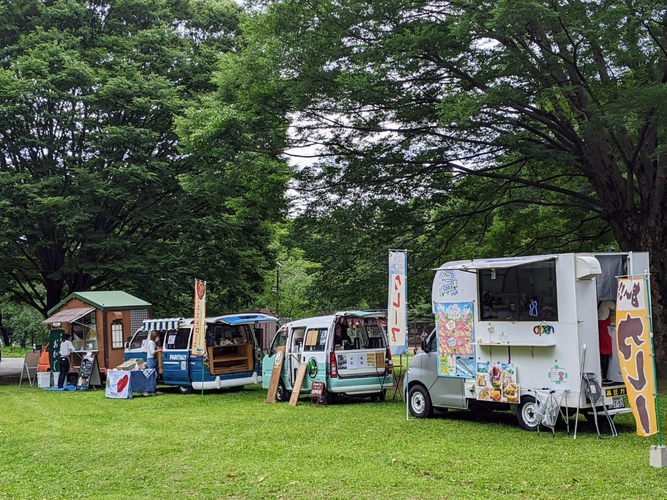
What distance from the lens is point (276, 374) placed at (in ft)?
49.5

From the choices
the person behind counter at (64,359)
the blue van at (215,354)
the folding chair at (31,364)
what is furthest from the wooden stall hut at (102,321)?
the blue van at (215,354)

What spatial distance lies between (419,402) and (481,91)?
237 inches

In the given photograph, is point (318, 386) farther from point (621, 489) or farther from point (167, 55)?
point (167, 55)

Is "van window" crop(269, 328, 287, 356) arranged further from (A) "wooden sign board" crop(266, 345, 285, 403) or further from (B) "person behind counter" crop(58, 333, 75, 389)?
(B) "person behind counter" crop(58, 333, 75, 389)

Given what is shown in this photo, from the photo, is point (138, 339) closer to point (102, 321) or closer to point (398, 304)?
point (102, 321)

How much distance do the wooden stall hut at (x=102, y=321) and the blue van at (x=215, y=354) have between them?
2623mm

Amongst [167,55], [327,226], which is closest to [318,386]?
[327,226]

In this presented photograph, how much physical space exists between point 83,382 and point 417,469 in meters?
14.5

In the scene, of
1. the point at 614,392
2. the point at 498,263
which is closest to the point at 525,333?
the point at 498,263

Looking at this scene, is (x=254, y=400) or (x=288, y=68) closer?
(x=288, y=68)

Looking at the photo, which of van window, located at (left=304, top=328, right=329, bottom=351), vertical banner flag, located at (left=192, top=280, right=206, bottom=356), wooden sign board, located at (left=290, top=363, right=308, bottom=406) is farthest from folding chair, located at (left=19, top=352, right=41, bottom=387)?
van window, located at (left=304, top=328, right=329, bottom=351)

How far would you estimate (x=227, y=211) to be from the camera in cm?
2442

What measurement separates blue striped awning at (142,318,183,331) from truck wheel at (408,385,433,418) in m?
7.80

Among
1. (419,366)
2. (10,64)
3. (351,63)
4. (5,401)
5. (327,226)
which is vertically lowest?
(5,401)
